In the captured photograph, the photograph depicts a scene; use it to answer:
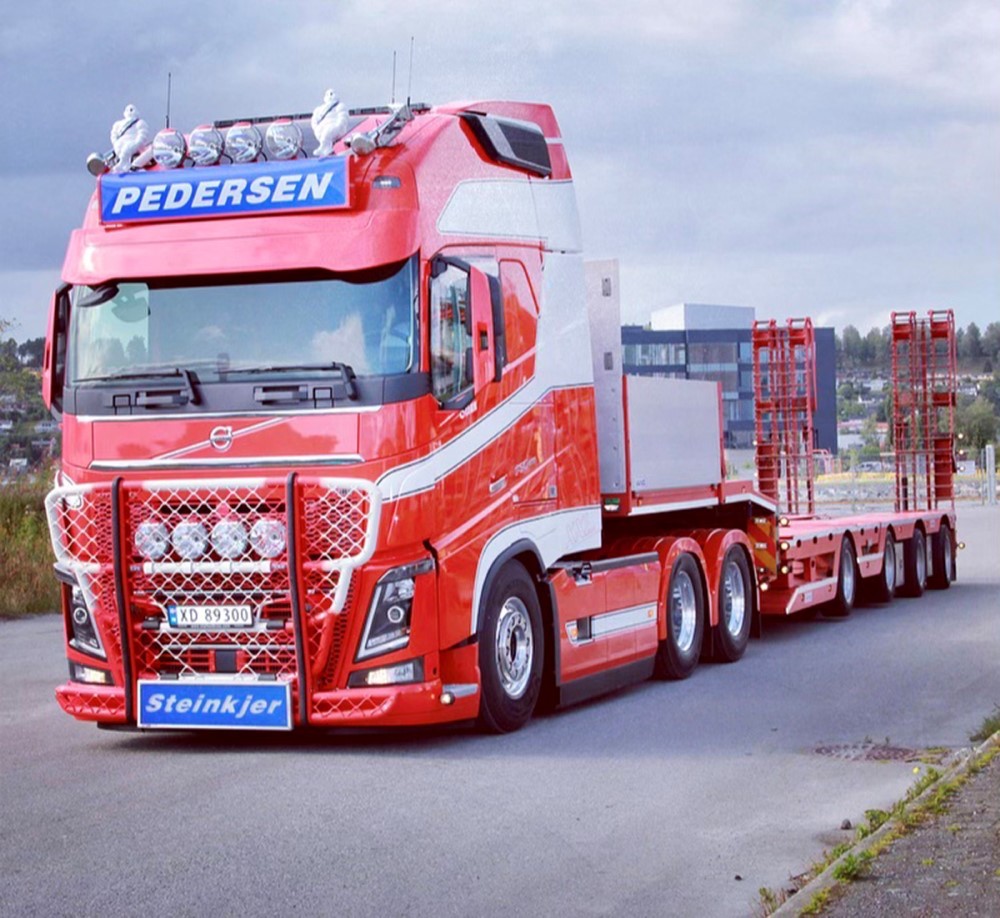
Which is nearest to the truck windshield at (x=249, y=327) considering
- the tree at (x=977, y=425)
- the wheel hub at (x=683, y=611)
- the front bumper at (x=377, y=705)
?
the front bumper at (x=377, y=705)

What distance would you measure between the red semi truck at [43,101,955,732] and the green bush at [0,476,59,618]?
1053 cm

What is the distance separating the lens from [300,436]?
10.3 metres

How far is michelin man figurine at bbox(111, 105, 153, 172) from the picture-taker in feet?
36.9

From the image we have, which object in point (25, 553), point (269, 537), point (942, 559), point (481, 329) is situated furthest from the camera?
point (942, 559)

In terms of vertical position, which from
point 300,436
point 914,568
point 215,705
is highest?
point 300,436

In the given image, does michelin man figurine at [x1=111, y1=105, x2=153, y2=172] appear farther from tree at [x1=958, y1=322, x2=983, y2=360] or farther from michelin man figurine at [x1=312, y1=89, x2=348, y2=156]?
tree at [x1=958, y1=322, x2=983, y2=360]

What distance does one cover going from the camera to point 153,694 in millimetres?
10477

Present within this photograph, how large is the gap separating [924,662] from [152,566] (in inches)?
291

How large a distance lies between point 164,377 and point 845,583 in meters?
11.2

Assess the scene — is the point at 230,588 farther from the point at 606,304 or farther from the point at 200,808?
the point at 606,304

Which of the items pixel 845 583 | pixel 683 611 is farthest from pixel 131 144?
pixel 845 583

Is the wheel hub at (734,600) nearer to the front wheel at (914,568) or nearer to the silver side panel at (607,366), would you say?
the silver side panel at (607,366)

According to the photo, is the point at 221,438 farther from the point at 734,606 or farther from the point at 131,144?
the point at 734,606

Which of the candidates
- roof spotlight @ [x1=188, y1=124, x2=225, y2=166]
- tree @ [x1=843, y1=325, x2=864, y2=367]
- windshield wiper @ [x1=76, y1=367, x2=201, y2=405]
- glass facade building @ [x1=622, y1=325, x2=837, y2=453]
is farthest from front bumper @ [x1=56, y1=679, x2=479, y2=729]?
tree @ [x1=843, y1=325, x2=864, y2=367]
